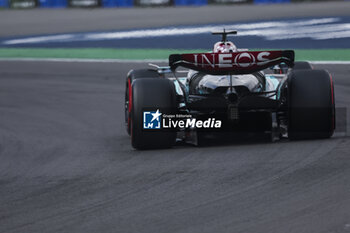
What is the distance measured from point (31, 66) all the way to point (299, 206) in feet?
41.4

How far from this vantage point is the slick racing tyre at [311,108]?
30.4ft

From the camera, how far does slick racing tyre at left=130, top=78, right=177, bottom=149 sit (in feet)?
30.6

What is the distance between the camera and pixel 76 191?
7434 millimetres

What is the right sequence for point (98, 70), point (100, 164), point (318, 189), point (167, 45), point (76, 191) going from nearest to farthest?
point (318, 189) < point (76, 191) < point (100, 164) < point (98, 70) < point (167, 45)

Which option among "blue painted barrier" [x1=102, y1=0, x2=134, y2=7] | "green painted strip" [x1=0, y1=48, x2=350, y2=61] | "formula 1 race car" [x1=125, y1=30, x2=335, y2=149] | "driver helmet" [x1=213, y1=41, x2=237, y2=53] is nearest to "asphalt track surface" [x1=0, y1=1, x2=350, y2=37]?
"blue painted barrier" [x1=102, y1=0, x2=134, y2=7]

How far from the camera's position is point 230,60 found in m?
9.29

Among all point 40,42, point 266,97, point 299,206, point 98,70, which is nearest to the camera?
point 299,206

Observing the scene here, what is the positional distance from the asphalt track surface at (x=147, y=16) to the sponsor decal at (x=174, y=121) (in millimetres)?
13357

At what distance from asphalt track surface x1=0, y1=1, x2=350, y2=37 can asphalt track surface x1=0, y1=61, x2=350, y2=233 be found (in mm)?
11552

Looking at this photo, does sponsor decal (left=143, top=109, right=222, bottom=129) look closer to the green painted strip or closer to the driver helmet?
the driver helmet

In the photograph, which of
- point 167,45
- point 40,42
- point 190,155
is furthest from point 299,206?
point 40,42

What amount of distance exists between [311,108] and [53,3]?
1827cm

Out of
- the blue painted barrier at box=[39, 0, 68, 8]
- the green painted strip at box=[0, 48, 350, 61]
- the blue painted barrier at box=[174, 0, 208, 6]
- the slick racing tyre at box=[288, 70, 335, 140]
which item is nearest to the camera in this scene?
the slick racing tyre at box=[288, 70, 335, 140]

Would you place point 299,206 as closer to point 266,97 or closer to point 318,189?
point 318,189
